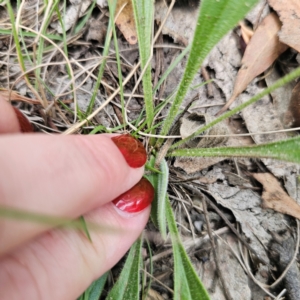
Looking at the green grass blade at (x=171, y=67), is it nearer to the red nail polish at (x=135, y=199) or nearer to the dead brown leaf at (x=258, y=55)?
the dead brown leaf at (x=258, y=55)

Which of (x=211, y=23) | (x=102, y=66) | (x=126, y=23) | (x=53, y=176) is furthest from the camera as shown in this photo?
(x=126, y=23)

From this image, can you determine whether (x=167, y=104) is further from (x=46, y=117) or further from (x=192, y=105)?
(x=46, y=117)

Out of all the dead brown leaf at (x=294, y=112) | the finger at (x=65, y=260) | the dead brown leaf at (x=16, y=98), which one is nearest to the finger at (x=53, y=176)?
the finger at (x=65, y=260)

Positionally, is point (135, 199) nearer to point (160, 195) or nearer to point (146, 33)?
point (160, 195)

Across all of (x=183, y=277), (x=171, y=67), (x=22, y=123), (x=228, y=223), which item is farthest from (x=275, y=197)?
(x=22, y=123)

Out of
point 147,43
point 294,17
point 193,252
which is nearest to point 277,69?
point 294,17

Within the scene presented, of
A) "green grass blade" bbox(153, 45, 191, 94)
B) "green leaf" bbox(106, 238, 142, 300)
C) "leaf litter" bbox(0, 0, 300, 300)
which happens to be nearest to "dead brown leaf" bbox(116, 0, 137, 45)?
"leaf litter" bbox(0, 0, 300, 300)
